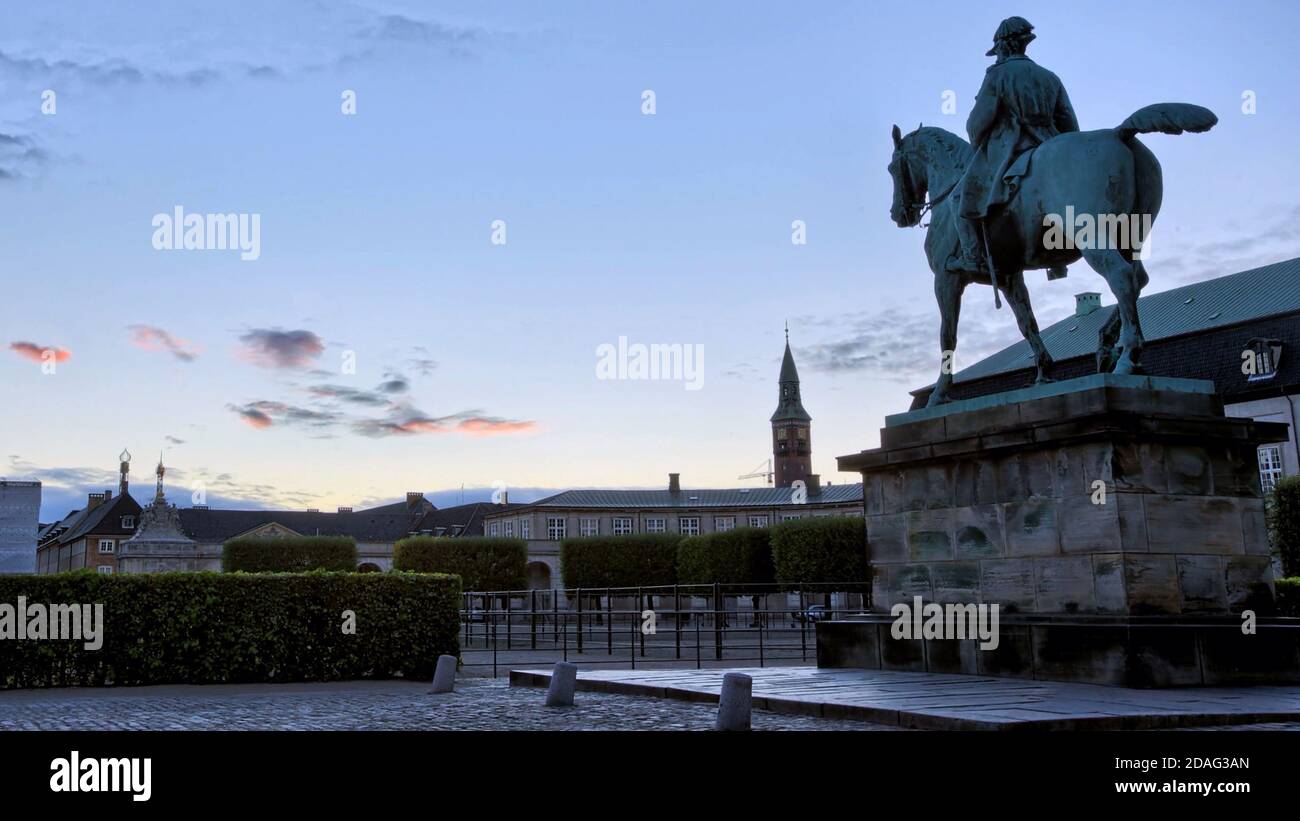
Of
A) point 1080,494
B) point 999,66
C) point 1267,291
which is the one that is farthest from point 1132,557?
point 1267,291

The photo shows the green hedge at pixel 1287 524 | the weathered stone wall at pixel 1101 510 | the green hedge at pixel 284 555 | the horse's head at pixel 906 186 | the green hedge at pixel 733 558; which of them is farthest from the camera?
the green hedge at pixel 284 555

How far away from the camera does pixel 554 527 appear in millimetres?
100938

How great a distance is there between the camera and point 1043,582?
9.63m

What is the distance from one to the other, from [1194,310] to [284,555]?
4942 centimetres

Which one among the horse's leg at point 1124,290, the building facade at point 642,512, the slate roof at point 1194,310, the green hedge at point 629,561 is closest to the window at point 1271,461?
the slate roof at point 1194,310

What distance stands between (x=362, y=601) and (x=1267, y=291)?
139 ft

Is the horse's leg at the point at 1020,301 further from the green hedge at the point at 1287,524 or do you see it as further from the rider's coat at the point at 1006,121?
the green hedge at the point at 1287,524

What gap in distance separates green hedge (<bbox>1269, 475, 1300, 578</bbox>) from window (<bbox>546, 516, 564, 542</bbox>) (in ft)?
242

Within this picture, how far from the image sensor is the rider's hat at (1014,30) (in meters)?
11.1

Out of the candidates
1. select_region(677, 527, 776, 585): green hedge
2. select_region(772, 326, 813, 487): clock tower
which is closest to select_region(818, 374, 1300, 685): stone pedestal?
select_region(677, 527, 776, 585): green hedge

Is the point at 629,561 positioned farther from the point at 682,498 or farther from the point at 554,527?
the point at 682,498

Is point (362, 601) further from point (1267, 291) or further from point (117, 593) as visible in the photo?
point (1267, 291)

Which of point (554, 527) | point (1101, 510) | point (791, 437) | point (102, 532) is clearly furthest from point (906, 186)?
point (791, 437)

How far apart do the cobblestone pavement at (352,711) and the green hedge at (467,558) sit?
2094 inches
